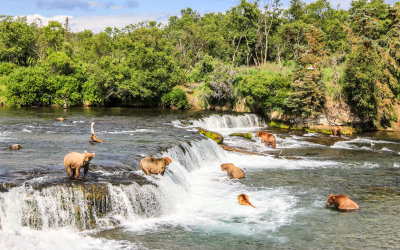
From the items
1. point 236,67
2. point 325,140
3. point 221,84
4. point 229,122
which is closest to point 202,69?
point 236,67

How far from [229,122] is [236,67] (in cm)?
1386

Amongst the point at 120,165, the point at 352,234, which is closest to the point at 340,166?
the point at 352,234

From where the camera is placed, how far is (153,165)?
15328 millimetres

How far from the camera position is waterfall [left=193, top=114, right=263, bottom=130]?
34.7 m

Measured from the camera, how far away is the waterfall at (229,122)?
34719mm

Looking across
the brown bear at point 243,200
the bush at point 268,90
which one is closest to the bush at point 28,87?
the bush at point 268,90

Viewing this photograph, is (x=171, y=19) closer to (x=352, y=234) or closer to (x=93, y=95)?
(x=93, y=95)

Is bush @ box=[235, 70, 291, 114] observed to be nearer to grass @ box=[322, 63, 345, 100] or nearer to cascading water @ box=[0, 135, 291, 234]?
grass @ box=[322, 63, 345, 100]

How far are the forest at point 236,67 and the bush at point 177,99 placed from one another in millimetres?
124

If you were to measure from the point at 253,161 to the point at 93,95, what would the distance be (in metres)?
28.6

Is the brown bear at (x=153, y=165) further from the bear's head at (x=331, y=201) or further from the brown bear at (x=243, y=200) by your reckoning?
the bear's head at (x=331, y=201)

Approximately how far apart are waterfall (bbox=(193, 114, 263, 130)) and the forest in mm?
2065

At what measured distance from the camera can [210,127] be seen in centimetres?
3488

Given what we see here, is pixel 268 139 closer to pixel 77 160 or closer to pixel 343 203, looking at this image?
pixel 343 203
